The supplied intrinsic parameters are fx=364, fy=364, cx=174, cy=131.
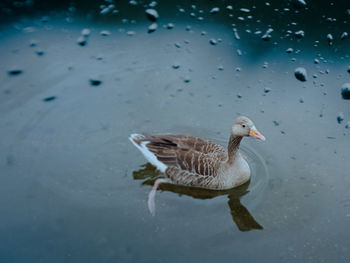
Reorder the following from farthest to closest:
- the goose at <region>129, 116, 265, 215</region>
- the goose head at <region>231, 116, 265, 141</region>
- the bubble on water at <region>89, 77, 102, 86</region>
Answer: the bubble on water at <region>89, 77, 102, 86</region>, the goose at <region>129, 116, 265, 215</region>, the goose head at <region>231, 116, 265, 141</region>

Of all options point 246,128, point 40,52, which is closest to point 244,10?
point 246,128

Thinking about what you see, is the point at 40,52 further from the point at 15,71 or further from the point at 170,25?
the point at 170,25

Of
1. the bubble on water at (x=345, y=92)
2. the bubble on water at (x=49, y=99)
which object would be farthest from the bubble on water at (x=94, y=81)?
the bubble on water at (x=345, y=92)

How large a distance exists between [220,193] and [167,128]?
122cm

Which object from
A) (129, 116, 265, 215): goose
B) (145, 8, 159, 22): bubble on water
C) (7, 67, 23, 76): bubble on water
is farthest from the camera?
(145, 8, 159, 22): bubble on water

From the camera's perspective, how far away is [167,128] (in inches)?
198

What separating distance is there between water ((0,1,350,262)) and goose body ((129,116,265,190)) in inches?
6.3

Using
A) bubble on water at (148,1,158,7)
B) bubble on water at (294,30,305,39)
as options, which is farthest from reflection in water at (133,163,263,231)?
bubble on water at (148,1,158,7)

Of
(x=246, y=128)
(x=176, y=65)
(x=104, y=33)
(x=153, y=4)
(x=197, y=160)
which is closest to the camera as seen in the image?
(x=246, y=128)

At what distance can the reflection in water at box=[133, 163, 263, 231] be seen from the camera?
13.0 feet

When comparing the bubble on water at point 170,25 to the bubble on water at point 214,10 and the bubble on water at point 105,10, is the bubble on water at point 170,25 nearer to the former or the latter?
the bubble on water at point 214,10

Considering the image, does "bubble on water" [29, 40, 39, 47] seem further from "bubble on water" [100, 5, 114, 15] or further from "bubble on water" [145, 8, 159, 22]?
"bubble on water" [145, 8, 159, 22]

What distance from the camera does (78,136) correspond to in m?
4.96

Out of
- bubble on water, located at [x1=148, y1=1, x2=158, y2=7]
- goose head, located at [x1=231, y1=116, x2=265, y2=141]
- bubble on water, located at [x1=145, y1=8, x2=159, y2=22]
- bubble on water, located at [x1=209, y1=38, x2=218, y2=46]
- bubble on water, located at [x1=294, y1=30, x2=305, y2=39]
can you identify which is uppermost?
bubble on water, located at [x1=148, y1=1, x2=158, y2=7]
